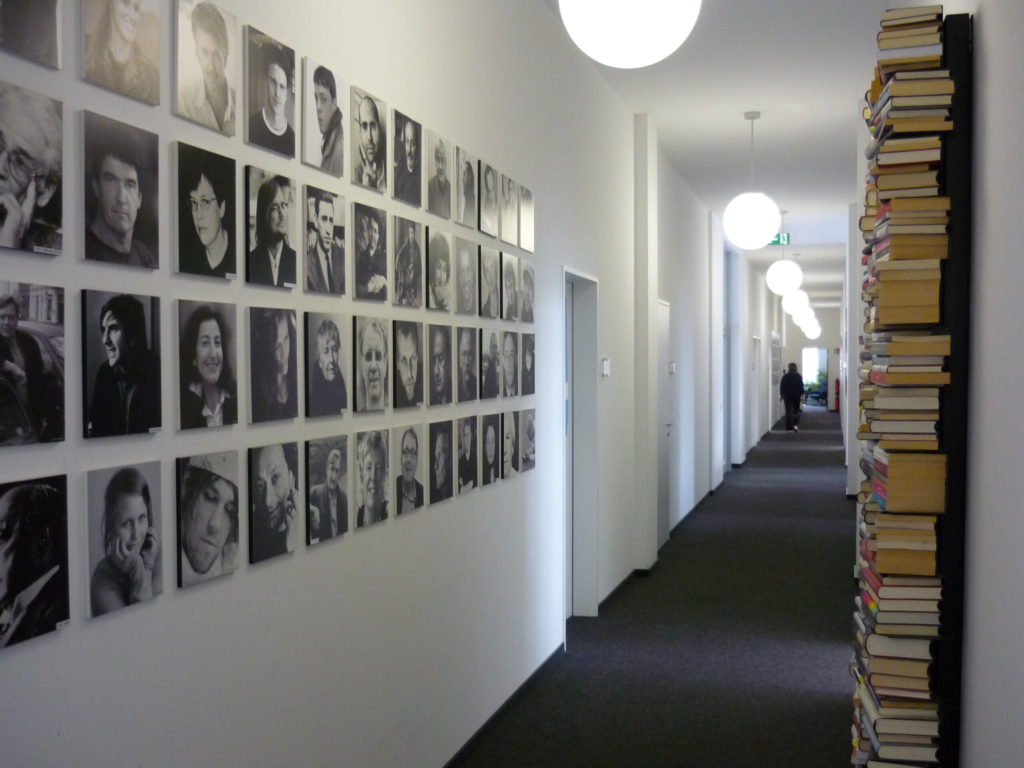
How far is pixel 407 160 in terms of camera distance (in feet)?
11.5

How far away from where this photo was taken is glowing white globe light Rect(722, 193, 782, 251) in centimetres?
762

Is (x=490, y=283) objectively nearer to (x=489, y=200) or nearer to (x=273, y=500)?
(x=489, y=200)

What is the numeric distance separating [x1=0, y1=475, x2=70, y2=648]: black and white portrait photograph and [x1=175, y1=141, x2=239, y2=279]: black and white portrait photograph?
0.61 m

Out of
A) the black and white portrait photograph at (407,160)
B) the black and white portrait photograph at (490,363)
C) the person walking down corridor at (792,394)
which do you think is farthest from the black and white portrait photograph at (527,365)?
the person walking down corridor at (792,394)

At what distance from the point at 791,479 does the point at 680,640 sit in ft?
28.7

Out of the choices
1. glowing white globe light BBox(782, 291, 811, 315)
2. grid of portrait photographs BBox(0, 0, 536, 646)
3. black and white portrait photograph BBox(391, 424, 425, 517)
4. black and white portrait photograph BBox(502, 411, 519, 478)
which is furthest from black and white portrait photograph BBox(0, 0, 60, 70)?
glowing white globe light BBox(782, 291, 811, 315)

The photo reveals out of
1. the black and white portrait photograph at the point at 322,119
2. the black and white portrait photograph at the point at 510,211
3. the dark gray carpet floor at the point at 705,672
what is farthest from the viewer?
the black and white portrait photograph at the point at 510,211

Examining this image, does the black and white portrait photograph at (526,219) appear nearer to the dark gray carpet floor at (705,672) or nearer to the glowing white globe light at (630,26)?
the glowing white globe light at (630,26)

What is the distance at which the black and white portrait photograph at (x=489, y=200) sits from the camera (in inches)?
168

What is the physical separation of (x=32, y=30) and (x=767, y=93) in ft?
20.9

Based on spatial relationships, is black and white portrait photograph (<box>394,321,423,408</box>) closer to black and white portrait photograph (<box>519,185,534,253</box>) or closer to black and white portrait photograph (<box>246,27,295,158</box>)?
black and white portrait photograph (<box>246,27,295,158</box>)

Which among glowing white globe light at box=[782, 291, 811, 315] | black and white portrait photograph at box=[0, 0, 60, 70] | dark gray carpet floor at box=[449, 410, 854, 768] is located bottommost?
dark gray carpet floor at box=[449, 410, 854, 768]

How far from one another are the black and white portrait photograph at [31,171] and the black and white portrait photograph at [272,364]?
71 cm

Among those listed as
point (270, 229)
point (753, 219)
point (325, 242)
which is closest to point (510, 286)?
point (325, 242)
